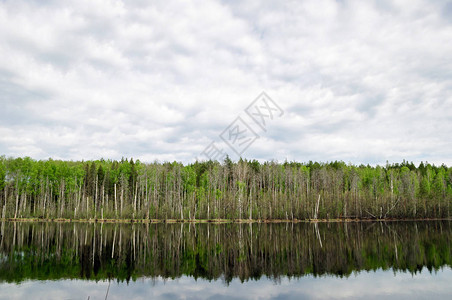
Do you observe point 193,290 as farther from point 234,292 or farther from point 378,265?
point 378,265

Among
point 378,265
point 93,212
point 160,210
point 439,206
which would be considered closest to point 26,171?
point 93,212

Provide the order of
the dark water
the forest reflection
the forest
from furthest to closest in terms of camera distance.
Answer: the forest, the forest reflection, the dark water

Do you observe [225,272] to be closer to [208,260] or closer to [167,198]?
[208,260]

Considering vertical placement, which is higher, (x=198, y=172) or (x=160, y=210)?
(x=198, y=172)

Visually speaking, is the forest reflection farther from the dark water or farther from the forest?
the forest

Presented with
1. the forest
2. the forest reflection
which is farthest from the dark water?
the forest

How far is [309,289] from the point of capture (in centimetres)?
1367

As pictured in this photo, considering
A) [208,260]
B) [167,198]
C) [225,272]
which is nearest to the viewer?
[225,272]

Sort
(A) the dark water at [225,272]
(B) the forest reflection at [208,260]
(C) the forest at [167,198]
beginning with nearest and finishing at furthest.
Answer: (A) the dark water at [225,272] < (B) the forest reflection at [208,260] < (C) the forest at [167,198]

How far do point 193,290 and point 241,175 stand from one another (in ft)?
195

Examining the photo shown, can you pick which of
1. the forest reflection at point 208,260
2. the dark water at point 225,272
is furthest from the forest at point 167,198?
the dark water at point 225,272

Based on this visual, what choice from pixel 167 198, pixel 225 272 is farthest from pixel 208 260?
pixel 167 198

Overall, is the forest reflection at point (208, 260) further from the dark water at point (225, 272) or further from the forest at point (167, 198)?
the forest at point (167, 198)

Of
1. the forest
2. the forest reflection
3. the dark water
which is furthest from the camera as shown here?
the forest
